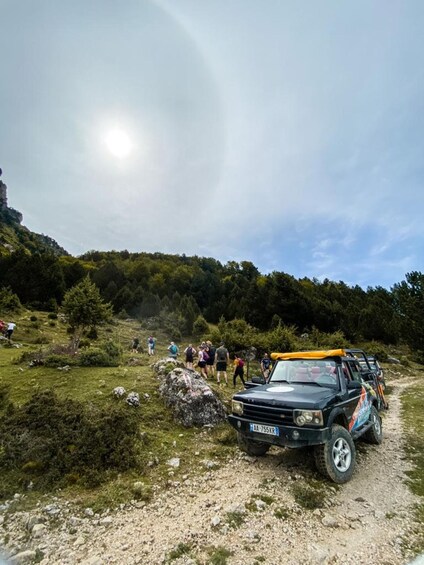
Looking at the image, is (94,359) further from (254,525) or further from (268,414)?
(254,525)

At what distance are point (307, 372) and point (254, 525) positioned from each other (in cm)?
347

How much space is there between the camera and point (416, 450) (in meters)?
7.79

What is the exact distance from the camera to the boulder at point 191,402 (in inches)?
339

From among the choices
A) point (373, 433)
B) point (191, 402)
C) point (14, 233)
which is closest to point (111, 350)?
point (191, 402)

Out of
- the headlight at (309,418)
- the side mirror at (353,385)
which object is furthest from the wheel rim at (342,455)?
the side mirror at (353,385)

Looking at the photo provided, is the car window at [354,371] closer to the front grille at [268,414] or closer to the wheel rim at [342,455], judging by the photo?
the wheel rim at [342,455]

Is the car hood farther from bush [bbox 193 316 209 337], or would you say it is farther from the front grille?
bush [bbox 193 316 209 337]

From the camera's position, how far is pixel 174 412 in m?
8.81

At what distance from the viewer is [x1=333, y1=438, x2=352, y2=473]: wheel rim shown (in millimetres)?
5754

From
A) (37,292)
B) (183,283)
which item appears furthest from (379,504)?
(183,283)

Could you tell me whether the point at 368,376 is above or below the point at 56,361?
above

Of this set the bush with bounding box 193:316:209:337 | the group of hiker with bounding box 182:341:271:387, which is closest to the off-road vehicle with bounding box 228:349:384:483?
the group of hiker with bounding box 182:341:271:387

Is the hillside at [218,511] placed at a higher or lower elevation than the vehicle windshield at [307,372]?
lower

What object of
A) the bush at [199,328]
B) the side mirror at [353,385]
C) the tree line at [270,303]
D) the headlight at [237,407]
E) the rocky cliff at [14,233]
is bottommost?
the headlight at [237,407]
